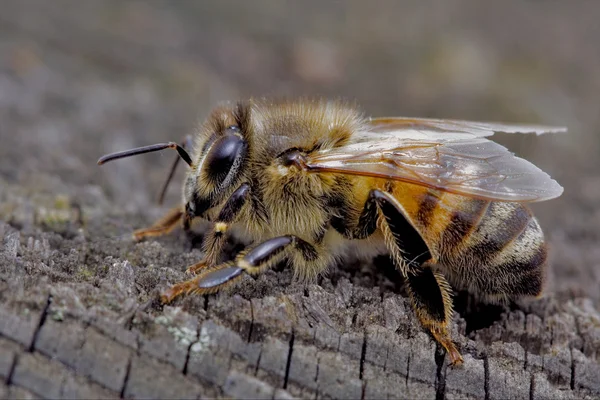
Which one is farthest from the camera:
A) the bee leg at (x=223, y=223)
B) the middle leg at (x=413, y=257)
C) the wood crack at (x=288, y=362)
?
the bee leg at (x=223, y=223)

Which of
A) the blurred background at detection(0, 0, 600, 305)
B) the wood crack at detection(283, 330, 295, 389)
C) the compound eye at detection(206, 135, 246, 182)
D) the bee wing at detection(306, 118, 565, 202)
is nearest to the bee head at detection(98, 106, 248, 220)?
the compound eye at detection(206, 135, 246, 182)

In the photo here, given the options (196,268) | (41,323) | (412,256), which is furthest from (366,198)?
(41,323)

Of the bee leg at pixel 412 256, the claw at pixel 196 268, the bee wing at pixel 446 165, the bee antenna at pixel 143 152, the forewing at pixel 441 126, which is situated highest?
the forewing at pixel 441 126

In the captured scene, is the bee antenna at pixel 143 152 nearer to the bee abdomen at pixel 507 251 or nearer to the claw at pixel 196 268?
the claw at pixel 196 268

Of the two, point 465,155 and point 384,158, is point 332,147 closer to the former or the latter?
point 384,158

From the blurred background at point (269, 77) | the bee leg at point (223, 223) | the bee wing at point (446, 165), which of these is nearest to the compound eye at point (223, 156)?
the bee leg at point (223, 223)

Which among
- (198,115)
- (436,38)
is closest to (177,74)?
(198,115)

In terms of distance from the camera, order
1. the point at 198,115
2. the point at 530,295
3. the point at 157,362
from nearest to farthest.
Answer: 1. the point at 157,362
2. the point at 530,295
3. the point at 198,115
